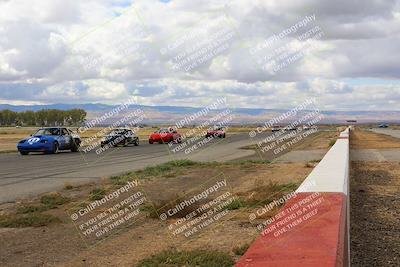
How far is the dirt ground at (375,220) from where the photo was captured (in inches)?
231

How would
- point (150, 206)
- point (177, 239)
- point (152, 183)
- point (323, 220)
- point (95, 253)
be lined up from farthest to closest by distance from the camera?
point (152, 183), point (150, 206), point (177, 239), point (95, 253), point (323, 220)

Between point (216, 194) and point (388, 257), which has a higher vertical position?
point (216, 194)

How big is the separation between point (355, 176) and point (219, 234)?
33.0 feet

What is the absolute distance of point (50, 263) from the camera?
567 cm

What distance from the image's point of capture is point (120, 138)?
38719 millimetres

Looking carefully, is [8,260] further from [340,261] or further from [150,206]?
[340,261]

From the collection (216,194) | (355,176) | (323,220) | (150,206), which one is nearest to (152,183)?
(216,194)

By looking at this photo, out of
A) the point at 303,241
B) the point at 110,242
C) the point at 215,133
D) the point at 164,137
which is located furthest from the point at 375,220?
the point at 215,133

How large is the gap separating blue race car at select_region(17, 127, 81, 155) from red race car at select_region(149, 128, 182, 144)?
14.2m

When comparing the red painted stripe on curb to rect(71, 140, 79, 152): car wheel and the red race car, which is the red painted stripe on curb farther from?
the red race car

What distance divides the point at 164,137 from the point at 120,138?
715 cm

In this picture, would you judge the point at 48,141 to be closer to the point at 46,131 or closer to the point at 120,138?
the point at 46,131

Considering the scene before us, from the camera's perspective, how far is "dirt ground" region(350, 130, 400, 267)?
5867mm

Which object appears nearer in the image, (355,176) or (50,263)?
(50,263)
